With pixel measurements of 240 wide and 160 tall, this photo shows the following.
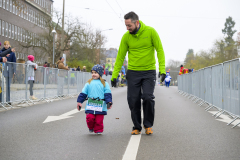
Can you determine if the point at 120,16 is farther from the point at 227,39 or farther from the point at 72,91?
the point at 227,39

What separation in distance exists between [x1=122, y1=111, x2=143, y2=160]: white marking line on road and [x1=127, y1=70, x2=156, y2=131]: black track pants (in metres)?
0.38

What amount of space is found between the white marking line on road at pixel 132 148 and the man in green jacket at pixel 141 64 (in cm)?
39

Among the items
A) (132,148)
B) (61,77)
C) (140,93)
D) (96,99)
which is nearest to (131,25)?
(140,93)

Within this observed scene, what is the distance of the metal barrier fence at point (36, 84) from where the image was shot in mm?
12141

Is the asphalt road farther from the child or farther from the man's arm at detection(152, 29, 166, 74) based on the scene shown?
the man's arm at detection(152, 29, 166, 74)

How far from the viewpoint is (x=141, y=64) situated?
632 centimetres

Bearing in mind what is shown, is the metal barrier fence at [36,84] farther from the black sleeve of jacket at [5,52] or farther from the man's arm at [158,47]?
the man's arm at [158,47]

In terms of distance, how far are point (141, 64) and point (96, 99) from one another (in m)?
0.99

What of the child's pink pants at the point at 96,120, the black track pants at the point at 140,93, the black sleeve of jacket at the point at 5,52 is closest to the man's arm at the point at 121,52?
the black track pants at the point at 140,93

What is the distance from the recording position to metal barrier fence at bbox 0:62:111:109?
39.8 ft

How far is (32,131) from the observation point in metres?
6.90

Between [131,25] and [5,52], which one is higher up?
[5,52]

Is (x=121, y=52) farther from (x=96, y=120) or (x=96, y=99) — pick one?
(x=96, y=120)

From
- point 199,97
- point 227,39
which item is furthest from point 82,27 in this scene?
point 227,39
